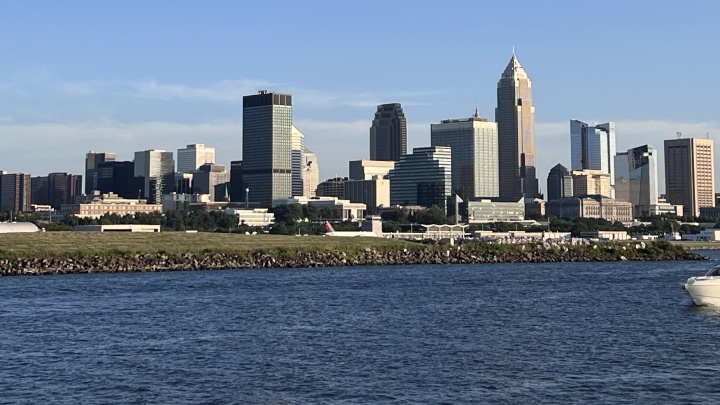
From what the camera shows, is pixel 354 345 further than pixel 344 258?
No

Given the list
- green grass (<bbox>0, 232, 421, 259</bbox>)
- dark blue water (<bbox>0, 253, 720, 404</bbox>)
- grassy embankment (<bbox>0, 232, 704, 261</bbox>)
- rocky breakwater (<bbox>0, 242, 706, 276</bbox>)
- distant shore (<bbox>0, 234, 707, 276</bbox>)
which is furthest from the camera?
grassy embankment (<bbox>0, 232, 704, 261</bbox>)

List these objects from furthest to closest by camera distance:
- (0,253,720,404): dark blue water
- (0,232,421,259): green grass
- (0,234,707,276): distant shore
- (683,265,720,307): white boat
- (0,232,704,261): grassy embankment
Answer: (0,232,704,261): grassy embankment → (0,232,421,259): green grass → (0,234,707,276): distant shore → (683,265,720,307): white boat → (0,253,720,404): dark blue water

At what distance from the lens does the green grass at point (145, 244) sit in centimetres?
12181

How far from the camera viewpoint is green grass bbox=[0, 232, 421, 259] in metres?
122

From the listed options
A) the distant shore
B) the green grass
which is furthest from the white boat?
the green grass

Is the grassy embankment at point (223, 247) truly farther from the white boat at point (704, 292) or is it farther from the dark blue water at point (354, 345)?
the white boat at point (704, 292)

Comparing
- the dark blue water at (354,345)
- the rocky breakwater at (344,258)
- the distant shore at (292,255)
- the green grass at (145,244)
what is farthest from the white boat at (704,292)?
the green grass at (145,244)

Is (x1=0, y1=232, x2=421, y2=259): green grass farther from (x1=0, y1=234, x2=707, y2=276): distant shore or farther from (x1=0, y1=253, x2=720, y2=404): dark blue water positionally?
(x1=0, y1=253, x2=720, y2=404): dark blue water

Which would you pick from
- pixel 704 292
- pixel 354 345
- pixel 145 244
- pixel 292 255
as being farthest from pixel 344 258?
pixel 354 345

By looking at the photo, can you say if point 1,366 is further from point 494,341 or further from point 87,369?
point 494,341

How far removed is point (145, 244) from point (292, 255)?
789 inches

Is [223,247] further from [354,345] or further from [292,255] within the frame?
[354,345]

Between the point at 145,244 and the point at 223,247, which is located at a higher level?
the point at 145,244

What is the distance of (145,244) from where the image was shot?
448 ft
